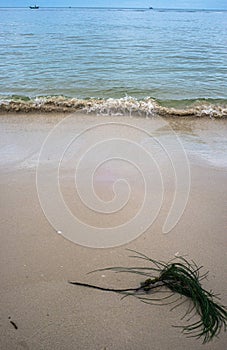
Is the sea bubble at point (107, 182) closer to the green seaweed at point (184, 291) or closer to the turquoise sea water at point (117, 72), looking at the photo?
the green seaweed at point (184, 291)

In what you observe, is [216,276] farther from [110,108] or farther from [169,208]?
[110,108]

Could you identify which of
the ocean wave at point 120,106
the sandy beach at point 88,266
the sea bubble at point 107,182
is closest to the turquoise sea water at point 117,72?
the ocean wave at point 120,106

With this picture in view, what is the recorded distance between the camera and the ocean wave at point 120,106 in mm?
5816

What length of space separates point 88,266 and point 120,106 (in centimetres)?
449

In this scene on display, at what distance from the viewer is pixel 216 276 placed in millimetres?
2004

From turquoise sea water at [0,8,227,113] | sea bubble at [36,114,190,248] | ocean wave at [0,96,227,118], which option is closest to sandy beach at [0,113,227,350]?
sea bubble at [36,114,190,248]

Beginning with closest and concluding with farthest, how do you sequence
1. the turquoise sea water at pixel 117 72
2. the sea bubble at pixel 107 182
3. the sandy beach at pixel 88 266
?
the sandy beach at pixel 88 266 → the sea bubble at pixel 107 182 → the turquoise sea water at pixel 117 72

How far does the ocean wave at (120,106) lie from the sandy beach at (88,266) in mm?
2594

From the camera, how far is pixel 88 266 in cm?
208

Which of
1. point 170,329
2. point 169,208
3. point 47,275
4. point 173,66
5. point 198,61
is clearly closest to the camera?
point 170,329

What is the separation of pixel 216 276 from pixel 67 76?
7.72m

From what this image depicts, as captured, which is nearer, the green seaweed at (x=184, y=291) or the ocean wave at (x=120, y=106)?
the green seaweed at (x=184, y=291)

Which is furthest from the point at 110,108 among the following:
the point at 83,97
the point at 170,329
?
the point at 170,329

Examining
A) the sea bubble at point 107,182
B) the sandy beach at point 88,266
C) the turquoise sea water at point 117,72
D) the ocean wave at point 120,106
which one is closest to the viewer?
the sandy beach at point 88,266
